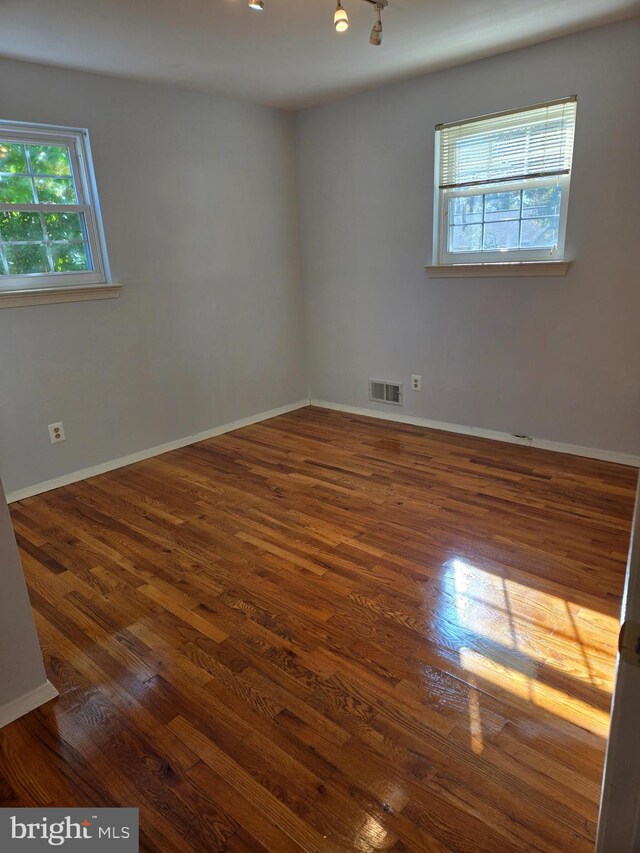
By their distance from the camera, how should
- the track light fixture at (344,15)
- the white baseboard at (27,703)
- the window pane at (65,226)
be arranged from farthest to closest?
the window pane at (65,226), the track light fixture at (344,15), the white baseboard at (27,703)

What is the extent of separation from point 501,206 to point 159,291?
7.79 ft

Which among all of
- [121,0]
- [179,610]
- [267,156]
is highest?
[121,0]

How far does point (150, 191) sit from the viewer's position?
3590mm

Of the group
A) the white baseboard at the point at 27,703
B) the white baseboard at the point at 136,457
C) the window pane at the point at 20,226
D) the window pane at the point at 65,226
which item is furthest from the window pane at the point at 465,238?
the white baseboard at the point at 27,703

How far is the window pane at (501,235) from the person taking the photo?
3.48m

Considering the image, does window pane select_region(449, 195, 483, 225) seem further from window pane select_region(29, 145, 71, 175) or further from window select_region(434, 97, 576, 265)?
window pane select_region(29, 145, 71, 175)

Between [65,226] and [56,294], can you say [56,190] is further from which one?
[56,294]

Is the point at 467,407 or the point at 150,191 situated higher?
the point at 150,191

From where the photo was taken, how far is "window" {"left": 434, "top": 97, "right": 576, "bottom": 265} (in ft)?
10.6

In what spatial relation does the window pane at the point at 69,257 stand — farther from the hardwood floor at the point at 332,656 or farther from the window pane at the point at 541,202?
the window pane at the point at 541,202

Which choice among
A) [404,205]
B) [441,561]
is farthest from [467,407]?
[441,561]

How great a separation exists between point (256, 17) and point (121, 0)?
605 mm

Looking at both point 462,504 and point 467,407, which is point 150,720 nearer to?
point 462,504

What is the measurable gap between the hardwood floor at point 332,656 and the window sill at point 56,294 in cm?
116
